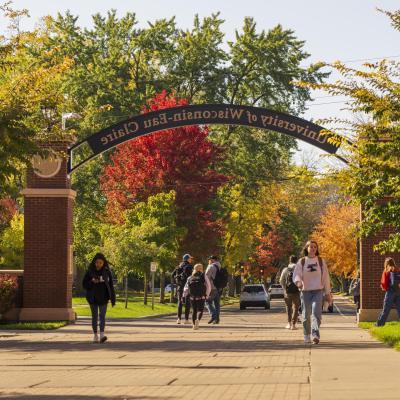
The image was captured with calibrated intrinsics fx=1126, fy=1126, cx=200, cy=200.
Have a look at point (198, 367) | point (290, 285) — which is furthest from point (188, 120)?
point (198, 367)

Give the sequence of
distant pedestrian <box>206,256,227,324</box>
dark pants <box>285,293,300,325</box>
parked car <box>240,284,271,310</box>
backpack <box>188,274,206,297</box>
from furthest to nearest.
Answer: parked car <box>240,284,271,310</box> < distant pedestrian <box>206,256,227,324</box> < backpack <box>188,274,206,297</box> < dark pants <box>285,293,300,325</box>

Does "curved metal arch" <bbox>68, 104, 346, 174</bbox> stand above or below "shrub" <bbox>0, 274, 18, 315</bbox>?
above

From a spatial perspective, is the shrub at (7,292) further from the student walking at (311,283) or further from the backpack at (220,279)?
the student walking at (311,283)

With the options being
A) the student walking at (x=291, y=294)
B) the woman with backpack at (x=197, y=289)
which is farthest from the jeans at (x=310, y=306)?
the woman with backpack at (x=197, y=289)

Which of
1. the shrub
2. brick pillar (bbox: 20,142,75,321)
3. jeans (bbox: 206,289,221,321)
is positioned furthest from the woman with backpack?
the shrub

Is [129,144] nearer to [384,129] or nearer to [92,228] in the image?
[92,228]

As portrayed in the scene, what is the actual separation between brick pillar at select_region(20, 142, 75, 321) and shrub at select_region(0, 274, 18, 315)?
509mm

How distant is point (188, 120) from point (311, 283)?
40.8 ft

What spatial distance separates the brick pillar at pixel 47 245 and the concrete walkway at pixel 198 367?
610 cm

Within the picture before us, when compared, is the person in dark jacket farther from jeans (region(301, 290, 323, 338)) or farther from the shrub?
the shrub

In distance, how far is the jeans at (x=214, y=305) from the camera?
29.8 meters

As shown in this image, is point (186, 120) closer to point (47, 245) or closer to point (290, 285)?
point (47, 245)

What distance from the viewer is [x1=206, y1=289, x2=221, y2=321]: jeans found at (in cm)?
2978

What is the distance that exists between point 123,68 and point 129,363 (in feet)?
148
